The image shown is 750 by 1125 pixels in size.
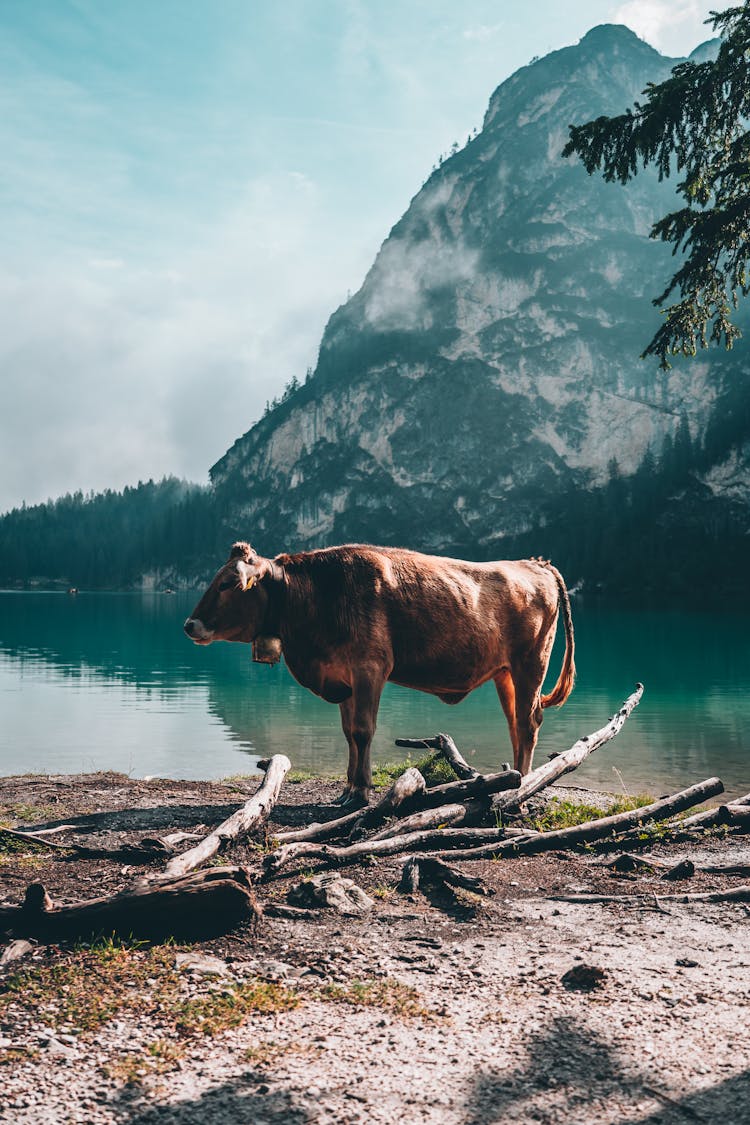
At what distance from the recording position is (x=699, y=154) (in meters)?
9.71

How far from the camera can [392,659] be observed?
8.67 m

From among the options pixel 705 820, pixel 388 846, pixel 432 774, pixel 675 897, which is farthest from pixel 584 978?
pixel 432 774

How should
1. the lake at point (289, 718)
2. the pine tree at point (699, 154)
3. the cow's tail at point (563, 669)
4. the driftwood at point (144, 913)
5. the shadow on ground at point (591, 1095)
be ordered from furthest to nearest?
the lake at point (289, 718), the cow's tail at point (563, 669), the pine tree at point (699, 154), the driftwood at point (144, 913), the shadow on ground at point (591, 1095)

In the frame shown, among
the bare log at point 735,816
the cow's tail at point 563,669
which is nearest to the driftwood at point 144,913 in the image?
the bare log at point 735,816

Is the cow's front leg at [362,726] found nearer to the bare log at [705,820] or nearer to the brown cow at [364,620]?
the brown cow at [364,620]

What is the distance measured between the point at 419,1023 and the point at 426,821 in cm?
326

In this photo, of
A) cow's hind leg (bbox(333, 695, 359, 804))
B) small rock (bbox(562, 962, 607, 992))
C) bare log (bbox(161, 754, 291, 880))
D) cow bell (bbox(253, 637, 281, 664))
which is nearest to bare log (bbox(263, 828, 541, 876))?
bare log (bbox(161, 754, 291, 880))

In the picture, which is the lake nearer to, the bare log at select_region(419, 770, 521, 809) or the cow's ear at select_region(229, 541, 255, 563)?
the bare log at select_region(419, 770, 521, 809)

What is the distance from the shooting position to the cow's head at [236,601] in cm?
829

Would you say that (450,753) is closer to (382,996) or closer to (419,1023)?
(382,996)

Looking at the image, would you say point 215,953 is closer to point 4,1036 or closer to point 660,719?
point 4,1036

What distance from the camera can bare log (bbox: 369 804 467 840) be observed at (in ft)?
22.3

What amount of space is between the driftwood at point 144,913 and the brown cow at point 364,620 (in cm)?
354

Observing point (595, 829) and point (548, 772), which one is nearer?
point (595, 829)
